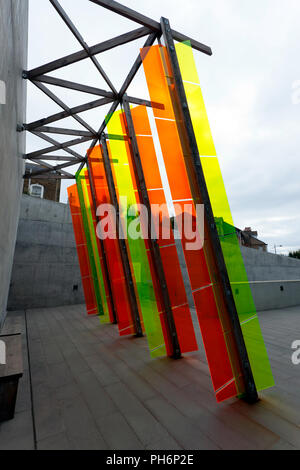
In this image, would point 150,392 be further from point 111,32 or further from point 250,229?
point 250,229

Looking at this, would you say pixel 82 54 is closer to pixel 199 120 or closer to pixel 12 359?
pixel 199 120

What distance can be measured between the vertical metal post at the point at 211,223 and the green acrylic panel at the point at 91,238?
20.0ft

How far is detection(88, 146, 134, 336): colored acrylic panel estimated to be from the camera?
5980 mm

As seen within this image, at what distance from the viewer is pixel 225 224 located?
10.6 ft

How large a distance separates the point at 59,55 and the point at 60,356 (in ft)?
21.7

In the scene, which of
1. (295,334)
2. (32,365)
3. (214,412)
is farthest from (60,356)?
(295,334)

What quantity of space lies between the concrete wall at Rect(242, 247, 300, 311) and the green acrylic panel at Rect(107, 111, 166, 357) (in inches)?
256

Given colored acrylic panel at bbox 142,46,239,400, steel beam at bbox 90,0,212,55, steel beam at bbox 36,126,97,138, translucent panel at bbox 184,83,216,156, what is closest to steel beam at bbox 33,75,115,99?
steel beam at bbox 90,0,212,55

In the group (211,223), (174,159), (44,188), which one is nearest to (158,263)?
(211,223)

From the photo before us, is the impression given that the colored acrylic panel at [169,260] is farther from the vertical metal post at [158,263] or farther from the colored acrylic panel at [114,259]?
the colored acrylic panel at [114,259]

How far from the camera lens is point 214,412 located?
267 cm

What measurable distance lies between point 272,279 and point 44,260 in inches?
764

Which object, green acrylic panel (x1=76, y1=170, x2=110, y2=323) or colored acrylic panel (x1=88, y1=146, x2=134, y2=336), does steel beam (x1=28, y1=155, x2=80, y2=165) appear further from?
colored acrylic panel (x1=88, y1=146, x2=134, y2=336)

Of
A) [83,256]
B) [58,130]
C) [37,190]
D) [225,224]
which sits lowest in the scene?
[225,224]
